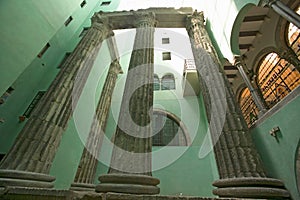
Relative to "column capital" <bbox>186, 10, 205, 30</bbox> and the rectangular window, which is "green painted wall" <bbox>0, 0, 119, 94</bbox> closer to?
"column capital" <bbox>186, 10, 205, 30</bbox>

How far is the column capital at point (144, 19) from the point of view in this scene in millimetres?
7424

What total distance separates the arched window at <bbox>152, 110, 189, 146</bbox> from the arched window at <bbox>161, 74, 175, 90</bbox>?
1916mm

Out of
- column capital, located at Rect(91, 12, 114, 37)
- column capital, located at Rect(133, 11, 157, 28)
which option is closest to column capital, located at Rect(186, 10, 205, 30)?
column capital, located at Rect(133, 11, 157, 28)

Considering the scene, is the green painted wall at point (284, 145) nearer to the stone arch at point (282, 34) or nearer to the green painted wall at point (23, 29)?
the stone arch at point (282, 34)

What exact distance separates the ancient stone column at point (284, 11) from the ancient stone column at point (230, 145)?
5.99 feet

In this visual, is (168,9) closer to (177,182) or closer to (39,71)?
(39,71)

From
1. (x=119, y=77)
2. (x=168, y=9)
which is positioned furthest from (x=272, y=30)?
(x=119, y=77)

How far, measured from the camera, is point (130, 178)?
2973mm

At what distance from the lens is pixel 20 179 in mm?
2994

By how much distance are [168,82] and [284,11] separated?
8003 millimetres

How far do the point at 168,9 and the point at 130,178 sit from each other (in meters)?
8.10

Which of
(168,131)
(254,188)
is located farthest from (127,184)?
(168,131)

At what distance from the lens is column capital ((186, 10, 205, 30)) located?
295 inches

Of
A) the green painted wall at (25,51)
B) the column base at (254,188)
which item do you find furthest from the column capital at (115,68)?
the column base at (254,188)
